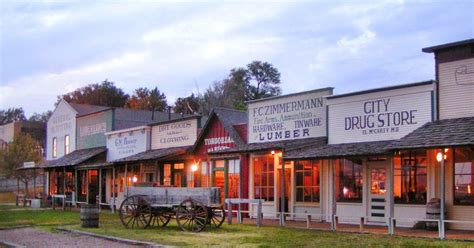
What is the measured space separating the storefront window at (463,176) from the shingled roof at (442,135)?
0.90 metres

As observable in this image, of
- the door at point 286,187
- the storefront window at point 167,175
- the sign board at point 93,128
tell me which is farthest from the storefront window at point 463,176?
the sign board at point 93,128

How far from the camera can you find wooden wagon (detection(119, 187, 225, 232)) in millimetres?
19312

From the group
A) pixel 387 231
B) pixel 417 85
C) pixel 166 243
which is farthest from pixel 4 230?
pixel 417 85

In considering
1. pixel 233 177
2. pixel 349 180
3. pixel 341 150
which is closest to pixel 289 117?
pixel 349 180

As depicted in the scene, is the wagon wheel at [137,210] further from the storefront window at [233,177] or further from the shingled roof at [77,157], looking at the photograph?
the shingled roof at [77,157]

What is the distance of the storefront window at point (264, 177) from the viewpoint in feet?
80.2

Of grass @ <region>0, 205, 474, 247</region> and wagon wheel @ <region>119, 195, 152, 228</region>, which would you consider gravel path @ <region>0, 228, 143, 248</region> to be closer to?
grass @ <region>0, 205, 474, 247</region>

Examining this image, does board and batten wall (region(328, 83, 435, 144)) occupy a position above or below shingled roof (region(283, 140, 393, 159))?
above

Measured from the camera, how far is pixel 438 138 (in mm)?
16406

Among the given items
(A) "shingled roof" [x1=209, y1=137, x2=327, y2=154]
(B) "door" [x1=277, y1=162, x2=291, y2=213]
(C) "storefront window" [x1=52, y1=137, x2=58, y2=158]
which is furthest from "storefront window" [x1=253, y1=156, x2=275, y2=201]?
(C) "storefront window" [x1=52, y1=137, x2=58, y2=158]

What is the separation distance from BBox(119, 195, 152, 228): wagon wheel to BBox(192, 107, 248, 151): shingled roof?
590 centimetres

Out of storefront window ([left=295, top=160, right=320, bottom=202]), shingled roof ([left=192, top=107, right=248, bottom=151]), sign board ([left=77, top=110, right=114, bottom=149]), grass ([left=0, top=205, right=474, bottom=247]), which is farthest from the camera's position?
sign board ([left=77, top=110, right=114, bottom=149])

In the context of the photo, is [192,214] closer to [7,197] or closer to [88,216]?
[88,216]

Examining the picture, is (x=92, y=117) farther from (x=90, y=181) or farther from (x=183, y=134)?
(x=183, y=134)
